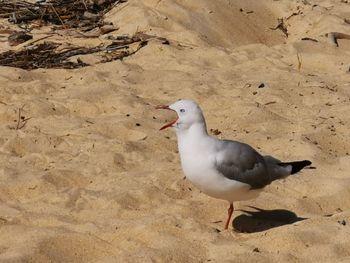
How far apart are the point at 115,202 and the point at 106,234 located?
49 cm

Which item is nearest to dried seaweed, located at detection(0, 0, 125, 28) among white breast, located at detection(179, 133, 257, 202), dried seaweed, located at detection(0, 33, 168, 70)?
dried seaweed, located at detection(0, 33, 168, 70)

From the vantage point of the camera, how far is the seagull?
462 centimetres

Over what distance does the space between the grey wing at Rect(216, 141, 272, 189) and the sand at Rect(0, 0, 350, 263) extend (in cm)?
33

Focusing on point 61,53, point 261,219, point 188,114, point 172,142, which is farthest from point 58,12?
point 261,219

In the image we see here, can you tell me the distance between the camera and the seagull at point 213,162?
462cm

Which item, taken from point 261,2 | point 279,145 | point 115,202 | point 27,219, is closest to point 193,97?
point 279,145

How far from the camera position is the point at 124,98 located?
6.86 meters

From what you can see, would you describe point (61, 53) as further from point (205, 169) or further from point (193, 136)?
point (205, 169)

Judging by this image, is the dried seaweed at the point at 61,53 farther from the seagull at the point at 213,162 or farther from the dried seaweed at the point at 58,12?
the seagull at the point at 213,162

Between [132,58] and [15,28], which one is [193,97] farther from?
[15,28]

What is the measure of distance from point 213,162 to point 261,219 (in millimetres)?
652

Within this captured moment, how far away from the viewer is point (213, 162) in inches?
182

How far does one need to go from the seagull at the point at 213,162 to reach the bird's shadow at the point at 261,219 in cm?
16

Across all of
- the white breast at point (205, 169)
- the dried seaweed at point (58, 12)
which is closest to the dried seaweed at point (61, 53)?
the dried seaweed at point (58, 12)
